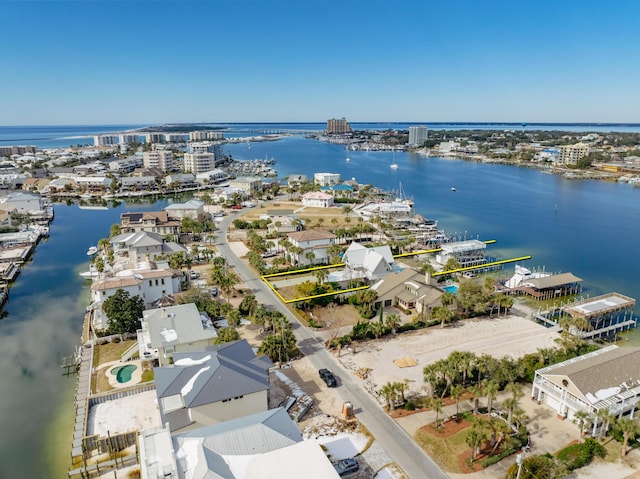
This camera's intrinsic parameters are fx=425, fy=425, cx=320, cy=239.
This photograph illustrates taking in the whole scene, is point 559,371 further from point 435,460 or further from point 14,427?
point 14,427

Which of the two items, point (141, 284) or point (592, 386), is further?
point (141, 284)

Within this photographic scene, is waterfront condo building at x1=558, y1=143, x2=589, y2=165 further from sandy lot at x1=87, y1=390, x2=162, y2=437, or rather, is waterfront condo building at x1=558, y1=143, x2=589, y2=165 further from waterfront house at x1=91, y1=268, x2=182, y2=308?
sandy lot at x1=87, y1=390, x2=162, y2=437

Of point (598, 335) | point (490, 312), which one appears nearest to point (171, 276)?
point (490, 312)

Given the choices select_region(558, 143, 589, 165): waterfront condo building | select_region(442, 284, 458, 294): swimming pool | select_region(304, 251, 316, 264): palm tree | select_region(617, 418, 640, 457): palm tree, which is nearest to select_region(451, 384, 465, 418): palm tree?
select_region(617, 418, 640, 457): palm tree

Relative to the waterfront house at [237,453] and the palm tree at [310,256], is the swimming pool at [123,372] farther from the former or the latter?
the palm tree at [310,256]

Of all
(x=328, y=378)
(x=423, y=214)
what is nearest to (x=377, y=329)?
(x=328, y=378)

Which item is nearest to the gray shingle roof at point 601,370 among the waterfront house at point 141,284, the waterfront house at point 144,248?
the waterfront house at point 141,284

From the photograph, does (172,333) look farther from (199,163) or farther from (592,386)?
(199,163)
